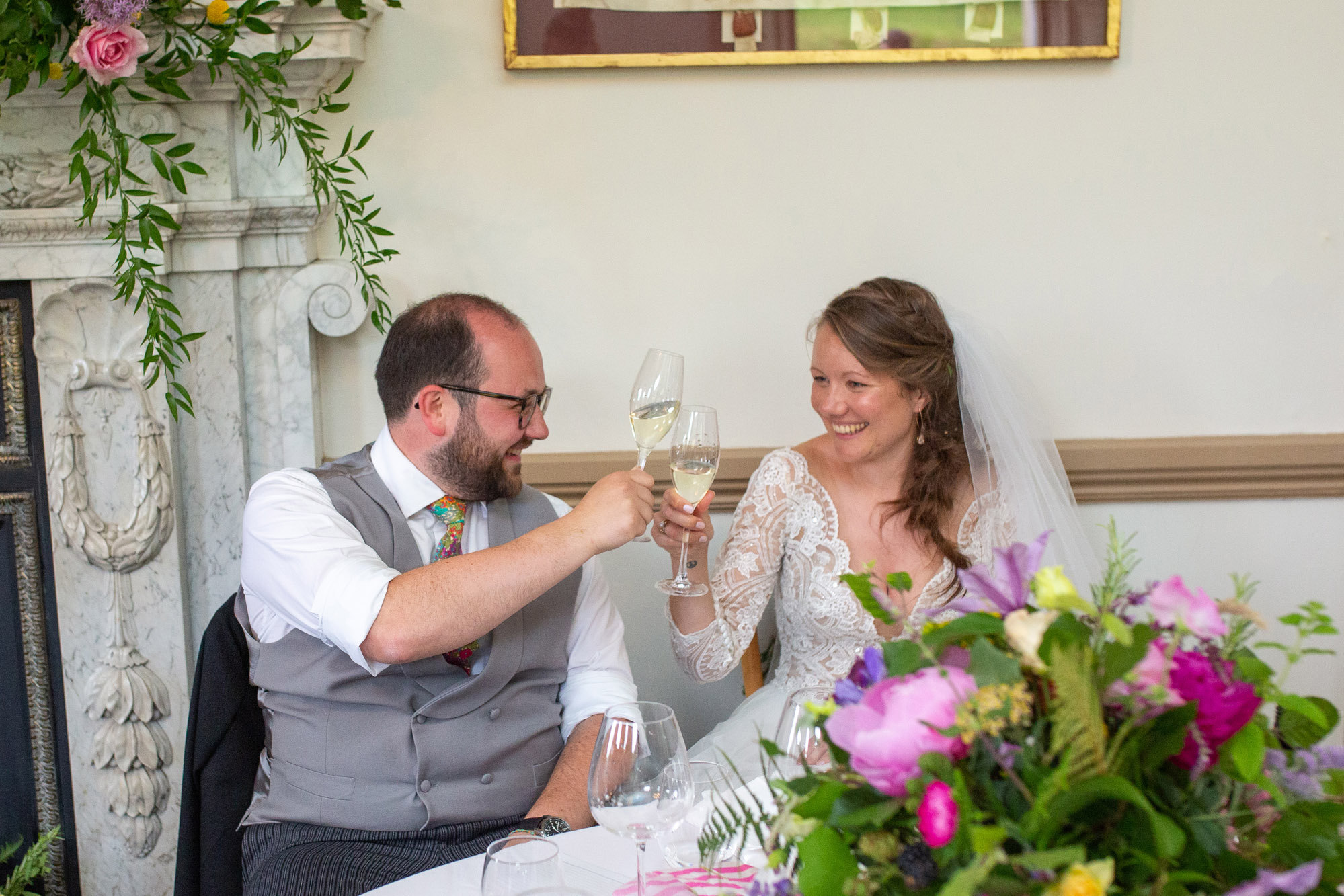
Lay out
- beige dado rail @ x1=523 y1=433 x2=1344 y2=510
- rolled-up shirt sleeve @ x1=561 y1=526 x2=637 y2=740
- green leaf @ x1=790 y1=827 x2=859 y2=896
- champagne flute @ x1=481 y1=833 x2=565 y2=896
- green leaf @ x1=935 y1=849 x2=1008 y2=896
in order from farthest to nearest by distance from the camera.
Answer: beige dado rail @ x1=523 y1=433 x2=1344 y2=510 < rolled-up shirt sleeve @ x1=561 y1=526 x2=637 y2=740 < champagne flute @ x1=481 y1=833 x2=565 y2=896 < green leaf @ x1=790 y1=827 x2=859 y2=896 < green leaf @ x1=935 y1=849 x2=1008 y2=896

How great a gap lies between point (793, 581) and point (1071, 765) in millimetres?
1689

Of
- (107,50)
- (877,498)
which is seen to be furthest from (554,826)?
(107,50)

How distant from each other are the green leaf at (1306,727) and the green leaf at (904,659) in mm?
270

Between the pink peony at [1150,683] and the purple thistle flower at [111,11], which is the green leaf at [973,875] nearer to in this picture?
the pink peony at [1150,683]

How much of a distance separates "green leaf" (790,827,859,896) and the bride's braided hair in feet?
5.26

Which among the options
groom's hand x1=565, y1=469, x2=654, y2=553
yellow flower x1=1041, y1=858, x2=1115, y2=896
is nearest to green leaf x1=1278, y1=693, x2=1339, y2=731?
yellow flower x1=1041, y1=858, x2=1115, y2=896

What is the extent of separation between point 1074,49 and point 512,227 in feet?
4.60

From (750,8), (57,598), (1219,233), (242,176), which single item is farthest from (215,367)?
(1219,233)

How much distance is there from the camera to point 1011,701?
68cm

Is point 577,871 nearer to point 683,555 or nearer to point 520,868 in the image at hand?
point 520,868

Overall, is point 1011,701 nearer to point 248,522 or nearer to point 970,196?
point 248,522

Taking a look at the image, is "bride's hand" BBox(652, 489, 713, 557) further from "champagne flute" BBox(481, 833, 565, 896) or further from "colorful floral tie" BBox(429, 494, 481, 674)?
"champagne flute" BBox(481, 833, 565, 896)

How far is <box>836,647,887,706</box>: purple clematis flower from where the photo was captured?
781mm

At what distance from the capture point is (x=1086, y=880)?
606mm
